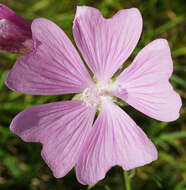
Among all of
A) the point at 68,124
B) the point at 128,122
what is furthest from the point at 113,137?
the point at 68,124

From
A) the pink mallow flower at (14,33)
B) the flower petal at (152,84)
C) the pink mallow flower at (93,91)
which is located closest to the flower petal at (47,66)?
the pink mallow flower at (93,91)

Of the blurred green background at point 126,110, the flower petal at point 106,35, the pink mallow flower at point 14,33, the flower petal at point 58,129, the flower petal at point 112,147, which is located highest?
the pink mallow flower at point 14,33

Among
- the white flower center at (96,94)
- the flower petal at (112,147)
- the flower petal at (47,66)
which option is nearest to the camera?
the flower petal at (47,66)

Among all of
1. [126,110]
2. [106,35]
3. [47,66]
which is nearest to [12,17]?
[47,66]

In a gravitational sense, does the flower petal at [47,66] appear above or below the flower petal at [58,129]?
above

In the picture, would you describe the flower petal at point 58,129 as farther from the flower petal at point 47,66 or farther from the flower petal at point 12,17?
the flower petal at point 12,17

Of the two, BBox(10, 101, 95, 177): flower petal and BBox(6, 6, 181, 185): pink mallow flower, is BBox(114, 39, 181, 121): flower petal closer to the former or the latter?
BBox(6, 6, 181, 185): pink mallow flower

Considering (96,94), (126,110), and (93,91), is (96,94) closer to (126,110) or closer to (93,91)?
(93,91)

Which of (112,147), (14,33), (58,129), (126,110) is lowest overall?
(126,110)
